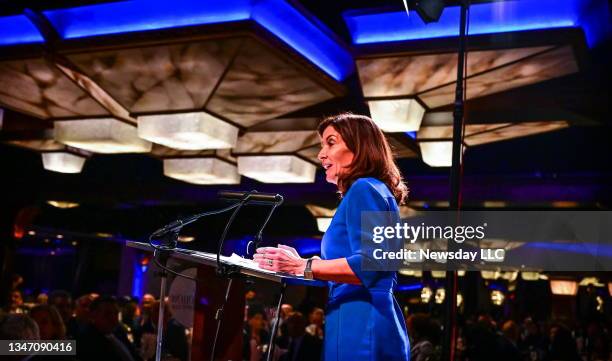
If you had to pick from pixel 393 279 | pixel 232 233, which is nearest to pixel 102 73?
pixel 393 279

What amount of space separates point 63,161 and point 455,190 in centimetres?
658

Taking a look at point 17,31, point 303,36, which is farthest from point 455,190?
point 17,31

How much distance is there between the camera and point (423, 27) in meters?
4.59

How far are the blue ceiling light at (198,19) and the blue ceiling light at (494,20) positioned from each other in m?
0.30

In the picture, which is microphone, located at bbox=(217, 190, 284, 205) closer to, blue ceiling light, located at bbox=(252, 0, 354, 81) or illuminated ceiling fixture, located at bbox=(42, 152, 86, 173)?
blue ceiling light, located at bbox=(252, 0, 354, 81)

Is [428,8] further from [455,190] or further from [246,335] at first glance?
[246,335]

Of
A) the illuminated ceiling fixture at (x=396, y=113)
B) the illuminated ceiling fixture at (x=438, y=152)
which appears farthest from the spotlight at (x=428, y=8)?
the illuminated ceiling fixture at (x=438, y=152)

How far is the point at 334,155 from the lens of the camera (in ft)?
5.52

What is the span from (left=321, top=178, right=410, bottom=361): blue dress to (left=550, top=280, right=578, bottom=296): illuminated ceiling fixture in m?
13.0

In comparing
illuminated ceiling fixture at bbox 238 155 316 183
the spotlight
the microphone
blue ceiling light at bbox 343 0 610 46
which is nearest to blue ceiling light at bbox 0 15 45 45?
blue ceiling light at bbox 343 0 610 46

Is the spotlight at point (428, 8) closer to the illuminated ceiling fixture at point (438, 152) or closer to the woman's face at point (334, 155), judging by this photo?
the woman's face at point (334, 155)

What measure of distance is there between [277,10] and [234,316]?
2.20m

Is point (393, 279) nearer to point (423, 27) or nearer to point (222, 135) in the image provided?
point (423, 27)

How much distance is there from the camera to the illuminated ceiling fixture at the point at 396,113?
5.33 meters
